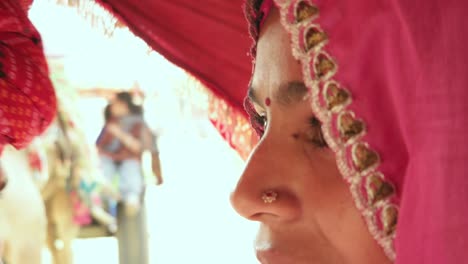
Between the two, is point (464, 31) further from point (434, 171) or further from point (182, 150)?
point (182, 150)

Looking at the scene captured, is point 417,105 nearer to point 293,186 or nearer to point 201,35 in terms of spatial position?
point 293,186

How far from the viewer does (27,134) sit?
101 cm

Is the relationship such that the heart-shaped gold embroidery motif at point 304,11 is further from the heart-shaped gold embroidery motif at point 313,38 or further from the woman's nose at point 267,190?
the woman's nose at point 267,190

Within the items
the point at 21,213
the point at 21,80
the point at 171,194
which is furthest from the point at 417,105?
the point at 171,194

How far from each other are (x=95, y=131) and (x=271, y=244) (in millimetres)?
2511

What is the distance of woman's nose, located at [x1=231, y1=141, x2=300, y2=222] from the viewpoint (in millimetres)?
661

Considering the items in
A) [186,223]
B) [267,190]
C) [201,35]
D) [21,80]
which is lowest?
[186,223]

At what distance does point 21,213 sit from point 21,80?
4.91 feet

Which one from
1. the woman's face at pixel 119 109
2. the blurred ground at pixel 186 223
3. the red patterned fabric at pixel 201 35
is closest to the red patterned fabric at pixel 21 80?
the red patterned fabric at pixel 201 35

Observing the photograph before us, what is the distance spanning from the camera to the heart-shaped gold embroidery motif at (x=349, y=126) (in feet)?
1.87

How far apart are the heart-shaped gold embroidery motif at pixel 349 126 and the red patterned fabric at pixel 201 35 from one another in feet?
2.02

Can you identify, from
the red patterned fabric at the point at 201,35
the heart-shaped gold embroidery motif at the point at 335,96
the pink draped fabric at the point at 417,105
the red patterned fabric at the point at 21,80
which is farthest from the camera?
the red patterned fabric at the point at 201,35

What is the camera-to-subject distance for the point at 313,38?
62 cm

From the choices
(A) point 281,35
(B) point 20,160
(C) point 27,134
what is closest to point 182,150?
(B) point 20,160
